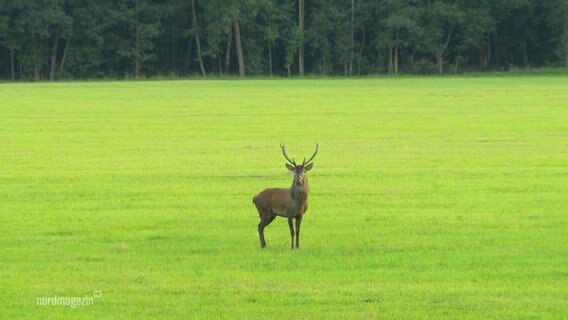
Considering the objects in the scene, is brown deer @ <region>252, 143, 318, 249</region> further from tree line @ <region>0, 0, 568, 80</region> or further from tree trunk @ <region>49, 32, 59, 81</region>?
tree trunk @ <region>49, 32, 59, 81</region>

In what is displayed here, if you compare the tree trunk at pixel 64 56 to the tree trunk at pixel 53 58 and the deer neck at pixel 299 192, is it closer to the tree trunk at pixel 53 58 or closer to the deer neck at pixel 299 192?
the tree trunk at pixel 53 58

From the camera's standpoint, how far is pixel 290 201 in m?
13.4

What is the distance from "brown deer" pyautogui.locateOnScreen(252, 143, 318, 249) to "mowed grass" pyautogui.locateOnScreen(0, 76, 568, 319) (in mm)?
385

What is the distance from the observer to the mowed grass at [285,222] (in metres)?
→ 11.2

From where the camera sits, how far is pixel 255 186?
2028cm

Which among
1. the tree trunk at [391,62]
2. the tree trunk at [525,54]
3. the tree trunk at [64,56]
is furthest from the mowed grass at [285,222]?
the tree trunk at [525,54]

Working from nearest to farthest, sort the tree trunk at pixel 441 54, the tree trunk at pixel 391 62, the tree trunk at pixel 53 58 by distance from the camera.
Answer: the tree trunk at pixel 53 58 < the tree trunk at pixel 441 54 < the tree trunk at pixel 391 62

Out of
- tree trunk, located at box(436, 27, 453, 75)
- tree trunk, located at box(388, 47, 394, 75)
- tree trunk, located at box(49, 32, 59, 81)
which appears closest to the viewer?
tree trunk, located at box(49, 32, 59, 81)

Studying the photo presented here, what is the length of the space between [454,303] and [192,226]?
218 inches

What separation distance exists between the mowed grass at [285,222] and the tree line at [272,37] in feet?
200

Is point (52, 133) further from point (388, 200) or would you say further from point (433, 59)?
point (433, 59)

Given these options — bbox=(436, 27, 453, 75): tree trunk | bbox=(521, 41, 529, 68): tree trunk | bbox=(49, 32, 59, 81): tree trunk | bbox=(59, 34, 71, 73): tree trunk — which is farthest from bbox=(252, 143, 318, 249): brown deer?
bbox=(521, 41, 529, 68): tree trunk

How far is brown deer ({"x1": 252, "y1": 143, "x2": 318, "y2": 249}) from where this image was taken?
13156 millimetres

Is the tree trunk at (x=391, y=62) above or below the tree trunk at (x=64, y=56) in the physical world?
below
